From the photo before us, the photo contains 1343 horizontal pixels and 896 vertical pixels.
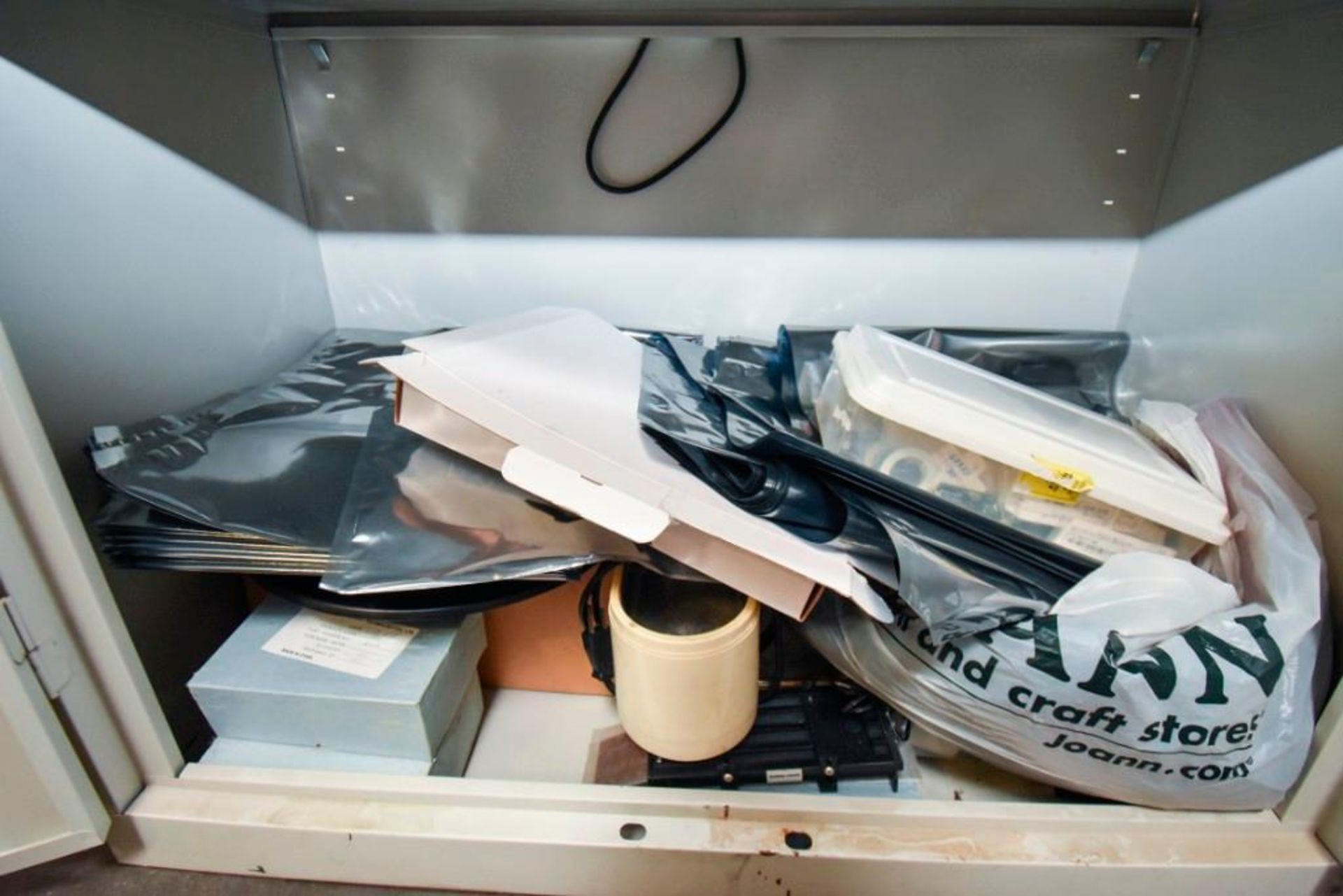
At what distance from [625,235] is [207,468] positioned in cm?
58

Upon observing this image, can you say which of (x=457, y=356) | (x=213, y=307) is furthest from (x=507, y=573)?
(x=213, y=307)

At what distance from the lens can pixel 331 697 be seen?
23.5 inches

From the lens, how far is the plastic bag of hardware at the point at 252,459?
1.85 feet

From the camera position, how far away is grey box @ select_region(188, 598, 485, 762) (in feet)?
1.97

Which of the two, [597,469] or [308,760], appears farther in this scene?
[308,760]

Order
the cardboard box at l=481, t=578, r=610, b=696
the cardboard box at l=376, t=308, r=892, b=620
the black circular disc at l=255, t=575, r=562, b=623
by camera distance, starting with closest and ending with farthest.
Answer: the cardboard box at l=376, t=308, r=892, b=620, the black circular disc at l=255, t=575, r=562, b=623, the cardboard box at l=481, t=578, r=610, b=696

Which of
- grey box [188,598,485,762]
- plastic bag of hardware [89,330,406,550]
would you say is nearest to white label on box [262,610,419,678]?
grey box [188,598,485,762]

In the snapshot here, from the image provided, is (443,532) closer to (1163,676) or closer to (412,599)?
(412,599)

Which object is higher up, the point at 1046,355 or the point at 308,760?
the point at 1046,355

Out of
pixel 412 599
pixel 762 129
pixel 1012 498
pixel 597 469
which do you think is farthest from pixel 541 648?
pixel 762 129

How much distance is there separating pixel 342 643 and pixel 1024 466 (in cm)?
63

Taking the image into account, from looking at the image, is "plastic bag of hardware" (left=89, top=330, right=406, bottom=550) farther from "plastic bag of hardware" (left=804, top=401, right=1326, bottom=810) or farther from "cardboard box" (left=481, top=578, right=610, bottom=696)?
"plastic bag of hardware" (left=804, top=401, right=1326, bottom=810)

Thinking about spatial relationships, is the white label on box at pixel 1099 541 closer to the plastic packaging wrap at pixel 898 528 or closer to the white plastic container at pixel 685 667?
the plastic packaging wrap at pixel 898 528

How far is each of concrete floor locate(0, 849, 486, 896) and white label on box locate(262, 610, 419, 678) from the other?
214 millimetres
